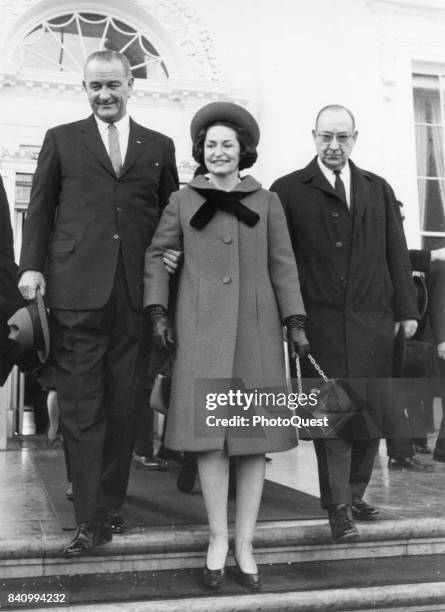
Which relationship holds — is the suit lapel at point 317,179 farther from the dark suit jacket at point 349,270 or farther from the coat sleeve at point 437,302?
the coat sleeve at point 437,302

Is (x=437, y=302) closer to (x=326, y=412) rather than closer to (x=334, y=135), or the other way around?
(x=334, y=135)

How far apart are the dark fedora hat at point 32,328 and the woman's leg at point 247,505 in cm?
84

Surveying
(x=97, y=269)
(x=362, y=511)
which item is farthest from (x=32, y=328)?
(x=362, y=511)

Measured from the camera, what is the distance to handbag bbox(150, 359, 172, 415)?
275 cm

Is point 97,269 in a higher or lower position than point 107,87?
lower

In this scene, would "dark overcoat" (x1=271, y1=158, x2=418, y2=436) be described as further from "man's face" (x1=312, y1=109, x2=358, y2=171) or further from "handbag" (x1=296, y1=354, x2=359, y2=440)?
"handbag" (x1=296, y1=354, x2=359, y2=440)

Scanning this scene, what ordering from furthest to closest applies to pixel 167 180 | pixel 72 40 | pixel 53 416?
pixel 72 40, pixel 53 416, pixel 167 180

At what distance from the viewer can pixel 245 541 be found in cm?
261

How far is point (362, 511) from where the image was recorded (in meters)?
3.27

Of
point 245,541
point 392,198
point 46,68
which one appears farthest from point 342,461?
point 46,68

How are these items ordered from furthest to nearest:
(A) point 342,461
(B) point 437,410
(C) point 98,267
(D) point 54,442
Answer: (B) point 437,410 → (D) point 54,442 → (A) point 342,461 → (C) point 98,267

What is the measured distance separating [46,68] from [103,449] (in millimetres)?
4648

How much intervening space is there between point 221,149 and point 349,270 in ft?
2.68

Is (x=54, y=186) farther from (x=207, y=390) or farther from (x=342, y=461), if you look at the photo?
(x=342, y=461)
